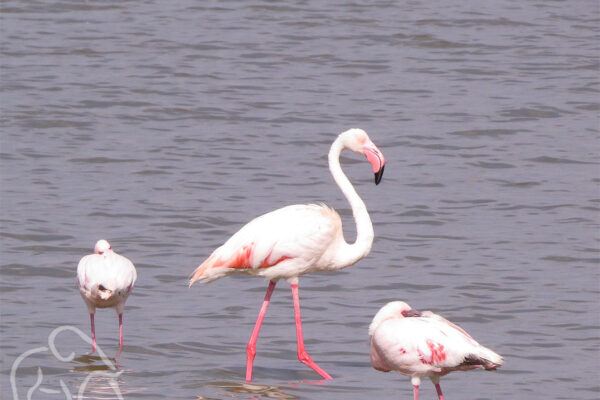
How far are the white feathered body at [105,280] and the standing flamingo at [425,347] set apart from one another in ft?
7.26

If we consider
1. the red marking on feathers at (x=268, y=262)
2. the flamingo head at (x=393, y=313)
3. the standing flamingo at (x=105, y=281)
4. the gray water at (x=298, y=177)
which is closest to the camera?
the flamingo head at (x=393, y=313)

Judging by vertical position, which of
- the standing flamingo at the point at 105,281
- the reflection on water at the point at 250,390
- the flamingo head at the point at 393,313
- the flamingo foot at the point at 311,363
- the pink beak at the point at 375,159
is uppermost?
the pink beak at the point at 375,159

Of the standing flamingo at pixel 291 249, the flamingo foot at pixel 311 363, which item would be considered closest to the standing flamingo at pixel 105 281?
the standing flamingo at pixel 291 249

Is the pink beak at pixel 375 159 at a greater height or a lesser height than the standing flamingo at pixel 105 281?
greater

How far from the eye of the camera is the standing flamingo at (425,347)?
7.37m

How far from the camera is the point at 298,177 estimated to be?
14344 millimetres

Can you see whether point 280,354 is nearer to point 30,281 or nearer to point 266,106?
point 30,281

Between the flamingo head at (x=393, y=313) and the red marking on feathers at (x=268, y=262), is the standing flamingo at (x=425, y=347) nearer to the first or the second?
the flamingo head at (x=393, y=313)

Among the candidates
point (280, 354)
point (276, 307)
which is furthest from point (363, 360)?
point (276, 307)

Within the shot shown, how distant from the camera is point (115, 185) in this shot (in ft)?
45.2

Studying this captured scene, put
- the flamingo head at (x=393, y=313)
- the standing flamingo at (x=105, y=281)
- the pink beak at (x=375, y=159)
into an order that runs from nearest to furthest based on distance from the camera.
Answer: the flamingo head at (x=393, y=313) → the pink beak at (x=375, y=159) → the standing flamingo at (x=105, y=281)

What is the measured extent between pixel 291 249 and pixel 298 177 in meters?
5.58

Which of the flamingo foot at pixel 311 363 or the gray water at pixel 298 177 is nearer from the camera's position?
the flamingo foot at pixel 311 363

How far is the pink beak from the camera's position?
8.99 m
